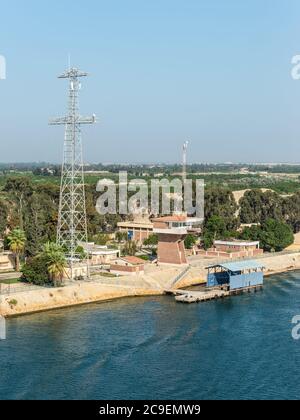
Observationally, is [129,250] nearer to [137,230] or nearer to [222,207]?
[137,230]

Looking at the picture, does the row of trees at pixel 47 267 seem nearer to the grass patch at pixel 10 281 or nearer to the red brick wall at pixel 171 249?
the grass patch at pixel 10 281

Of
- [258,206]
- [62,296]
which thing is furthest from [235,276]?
[258,206]

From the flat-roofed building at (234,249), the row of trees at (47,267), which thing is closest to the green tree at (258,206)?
the flat-roofed building at (234,249)

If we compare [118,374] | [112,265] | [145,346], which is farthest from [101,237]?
[118,374]

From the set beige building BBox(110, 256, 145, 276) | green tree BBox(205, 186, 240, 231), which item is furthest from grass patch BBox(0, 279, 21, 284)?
green tree BBox(205, 186, 240, 231)

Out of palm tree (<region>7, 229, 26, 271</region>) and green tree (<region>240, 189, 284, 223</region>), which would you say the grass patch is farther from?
green tree (<region>240, 189, 284, 223</region>)

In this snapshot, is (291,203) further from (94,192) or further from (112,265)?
(112,265)
